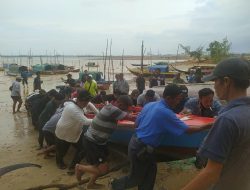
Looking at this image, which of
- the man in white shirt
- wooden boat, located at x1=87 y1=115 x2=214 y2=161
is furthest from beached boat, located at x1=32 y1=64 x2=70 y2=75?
wooden boat, located at x1=87 y1=115 x2=214 y2=161

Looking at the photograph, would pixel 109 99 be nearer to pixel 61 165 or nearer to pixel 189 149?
pixel 61 165

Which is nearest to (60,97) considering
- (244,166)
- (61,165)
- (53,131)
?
(53,131)

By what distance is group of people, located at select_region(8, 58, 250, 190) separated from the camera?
5.98ft

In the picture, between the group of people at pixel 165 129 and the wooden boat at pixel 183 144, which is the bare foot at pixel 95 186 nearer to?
the group of people at pixel 165 129

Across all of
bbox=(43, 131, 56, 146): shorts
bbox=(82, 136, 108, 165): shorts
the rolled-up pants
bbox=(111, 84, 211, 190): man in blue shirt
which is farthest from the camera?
bbox=(43, 131, 56, 146): shorts

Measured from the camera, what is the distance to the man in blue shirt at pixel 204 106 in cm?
564

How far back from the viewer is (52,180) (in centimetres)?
623

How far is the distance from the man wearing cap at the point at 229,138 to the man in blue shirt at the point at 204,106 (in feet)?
12.0

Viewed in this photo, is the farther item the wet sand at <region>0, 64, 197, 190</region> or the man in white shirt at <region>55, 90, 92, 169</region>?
the man in white shirt at <region>55, 90, 92, 169</region>

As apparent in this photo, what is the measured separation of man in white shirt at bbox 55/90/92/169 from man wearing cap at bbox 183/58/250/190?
4.20 m

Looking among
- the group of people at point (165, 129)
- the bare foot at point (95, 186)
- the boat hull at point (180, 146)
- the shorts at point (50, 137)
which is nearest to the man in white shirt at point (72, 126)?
the group of people at point (165, 129)

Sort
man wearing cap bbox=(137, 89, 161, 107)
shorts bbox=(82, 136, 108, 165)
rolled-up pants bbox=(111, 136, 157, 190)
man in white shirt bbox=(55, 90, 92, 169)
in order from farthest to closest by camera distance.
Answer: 1. man wearing cap bbox=(137, 89, 161, 107)
2. man in white shirt bbox=(55, 90, 92, 169)
3. shorts bbox=(82, 136, 108, 165)
4. rolled-up pants bbox=(111, 136, 157, 190)

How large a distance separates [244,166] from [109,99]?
23.0 ft

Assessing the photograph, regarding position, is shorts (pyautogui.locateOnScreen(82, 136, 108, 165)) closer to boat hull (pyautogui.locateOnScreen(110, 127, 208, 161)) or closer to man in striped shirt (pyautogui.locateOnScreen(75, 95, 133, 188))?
man in striped shirt (pyautogui.locateOnScreen(75, 95, 133, 188))
